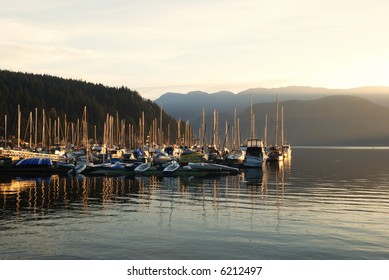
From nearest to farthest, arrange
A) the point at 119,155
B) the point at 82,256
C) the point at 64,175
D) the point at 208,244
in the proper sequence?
the point at 82,256
the point at 208,244
the point at 64,175
the point at 119,155

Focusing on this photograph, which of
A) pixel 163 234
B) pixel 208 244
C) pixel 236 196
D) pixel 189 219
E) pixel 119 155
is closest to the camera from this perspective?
pixel 208 244

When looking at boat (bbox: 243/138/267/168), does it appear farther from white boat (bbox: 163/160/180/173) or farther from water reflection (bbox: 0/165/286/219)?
water reflection (bbox: 0/165/286/219)

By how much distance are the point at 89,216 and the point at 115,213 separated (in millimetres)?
2007

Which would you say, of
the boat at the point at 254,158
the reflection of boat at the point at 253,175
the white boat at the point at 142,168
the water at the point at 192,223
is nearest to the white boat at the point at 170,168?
the white boat at the point at 142,168

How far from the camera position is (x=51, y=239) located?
23203 mm

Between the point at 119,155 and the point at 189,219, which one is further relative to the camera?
the point at 119,155

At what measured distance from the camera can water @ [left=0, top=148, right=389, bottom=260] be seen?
2095 centimetres

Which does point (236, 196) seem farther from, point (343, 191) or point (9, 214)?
point (9, 214)

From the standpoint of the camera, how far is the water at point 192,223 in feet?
68.7

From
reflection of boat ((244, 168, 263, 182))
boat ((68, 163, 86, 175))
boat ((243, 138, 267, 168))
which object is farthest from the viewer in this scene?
boat ((243, 138, 267, 168))

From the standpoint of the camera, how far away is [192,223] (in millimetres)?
28016

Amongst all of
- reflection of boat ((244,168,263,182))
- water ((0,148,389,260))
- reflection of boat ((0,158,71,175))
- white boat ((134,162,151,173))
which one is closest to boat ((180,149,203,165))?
reflection of boat ((244,168,263,182))

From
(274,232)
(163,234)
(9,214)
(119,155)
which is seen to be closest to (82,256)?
(163,234)

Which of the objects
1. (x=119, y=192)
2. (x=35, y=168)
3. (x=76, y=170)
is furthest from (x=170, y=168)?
(x=119, y=192)
